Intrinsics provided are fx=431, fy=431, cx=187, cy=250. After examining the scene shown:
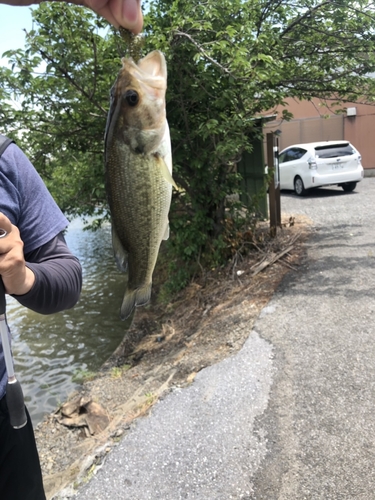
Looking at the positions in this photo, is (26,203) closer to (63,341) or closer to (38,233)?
(38,233)

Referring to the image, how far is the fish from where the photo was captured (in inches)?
65.3

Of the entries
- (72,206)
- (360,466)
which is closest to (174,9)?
(72,206)

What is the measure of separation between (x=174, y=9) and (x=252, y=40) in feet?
3.41

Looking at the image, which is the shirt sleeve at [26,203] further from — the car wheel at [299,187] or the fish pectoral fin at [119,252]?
the car wheel at [299,187]

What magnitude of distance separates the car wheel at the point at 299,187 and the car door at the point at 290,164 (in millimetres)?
153

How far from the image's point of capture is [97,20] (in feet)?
19.1

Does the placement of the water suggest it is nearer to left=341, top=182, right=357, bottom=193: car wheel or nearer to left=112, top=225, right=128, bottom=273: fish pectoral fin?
left=112, top=225, right=128, bottom=273: fish pectoral fin

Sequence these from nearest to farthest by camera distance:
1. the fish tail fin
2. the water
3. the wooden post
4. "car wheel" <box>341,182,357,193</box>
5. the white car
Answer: the fish tail fin → the water → the wooden post → the white car → "car wheel" <box>341,182,357,193</box>

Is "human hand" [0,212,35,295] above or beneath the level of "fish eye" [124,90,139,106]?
beneath

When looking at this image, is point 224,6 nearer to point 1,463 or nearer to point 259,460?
point 259,460

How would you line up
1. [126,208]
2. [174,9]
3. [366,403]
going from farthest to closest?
[174,9] → [366,403] → [126,208]

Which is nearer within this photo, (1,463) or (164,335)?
(1,463)

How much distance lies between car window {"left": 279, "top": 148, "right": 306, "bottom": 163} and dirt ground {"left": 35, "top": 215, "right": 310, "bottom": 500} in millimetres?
6205

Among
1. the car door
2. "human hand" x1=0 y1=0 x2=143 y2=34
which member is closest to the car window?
the car door
